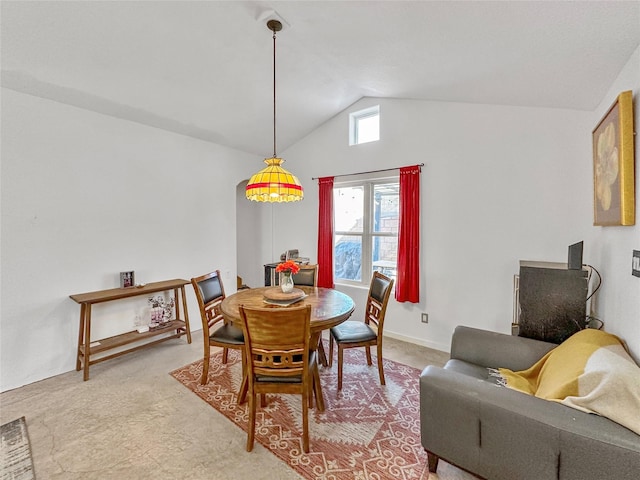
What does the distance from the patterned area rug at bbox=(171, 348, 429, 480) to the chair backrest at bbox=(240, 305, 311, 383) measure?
494 millimetres

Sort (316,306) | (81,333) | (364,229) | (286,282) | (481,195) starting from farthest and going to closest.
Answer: (364,229) < (481,195) < (81,333) < (286,282) < (316,306)

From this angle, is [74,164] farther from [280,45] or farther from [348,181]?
[348,181]

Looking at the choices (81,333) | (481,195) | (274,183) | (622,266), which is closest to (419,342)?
(481,195)

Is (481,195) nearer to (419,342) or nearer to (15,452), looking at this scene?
(419,342)

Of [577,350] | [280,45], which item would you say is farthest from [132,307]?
[577,350]

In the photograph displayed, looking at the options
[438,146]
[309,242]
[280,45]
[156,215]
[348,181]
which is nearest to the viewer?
[280,45]

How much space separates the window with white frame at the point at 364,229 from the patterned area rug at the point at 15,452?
347 cm

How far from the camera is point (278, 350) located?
177 cm

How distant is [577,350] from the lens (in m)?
1.57

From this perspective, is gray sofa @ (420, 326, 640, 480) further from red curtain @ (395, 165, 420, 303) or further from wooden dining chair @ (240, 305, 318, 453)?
red curtain @ (395, 165, 420, 303)

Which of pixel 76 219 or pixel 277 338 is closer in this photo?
pixel 277 338

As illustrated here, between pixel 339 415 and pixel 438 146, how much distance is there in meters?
3.05

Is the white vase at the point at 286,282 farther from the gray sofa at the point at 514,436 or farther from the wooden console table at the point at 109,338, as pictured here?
the wooden console table at the point at 109,338

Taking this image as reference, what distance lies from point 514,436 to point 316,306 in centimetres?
150
